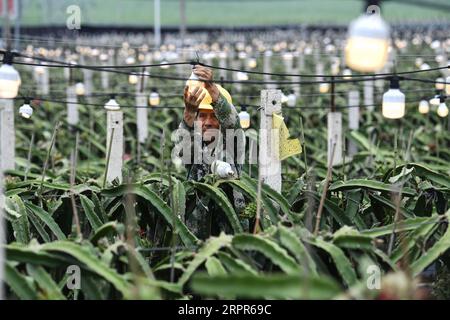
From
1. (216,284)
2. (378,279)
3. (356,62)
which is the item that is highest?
(356,62)

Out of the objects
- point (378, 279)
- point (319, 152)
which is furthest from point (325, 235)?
point (319, 152)

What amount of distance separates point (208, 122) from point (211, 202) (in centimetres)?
59

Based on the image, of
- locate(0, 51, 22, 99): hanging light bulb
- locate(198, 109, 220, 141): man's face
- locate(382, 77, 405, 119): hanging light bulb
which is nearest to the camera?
locate(0, 51, 22, 99): hanging light bulb

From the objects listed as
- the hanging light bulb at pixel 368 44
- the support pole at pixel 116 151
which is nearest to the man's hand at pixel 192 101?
the support pole at pixel 116 151

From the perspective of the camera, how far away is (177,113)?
13.8 meters

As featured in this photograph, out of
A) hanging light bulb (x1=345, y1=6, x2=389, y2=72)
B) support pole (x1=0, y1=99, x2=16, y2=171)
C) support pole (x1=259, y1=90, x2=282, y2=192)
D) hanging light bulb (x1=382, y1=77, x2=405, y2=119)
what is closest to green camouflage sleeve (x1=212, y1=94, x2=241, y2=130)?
support pole (x1=259, y1=90, x2=282, y2=192)

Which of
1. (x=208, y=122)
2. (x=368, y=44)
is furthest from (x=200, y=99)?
(x=368, y=44)

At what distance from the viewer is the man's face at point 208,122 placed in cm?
673

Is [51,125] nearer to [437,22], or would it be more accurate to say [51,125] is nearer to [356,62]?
[356,62]

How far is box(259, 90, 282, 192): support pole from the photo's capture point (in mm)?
6742

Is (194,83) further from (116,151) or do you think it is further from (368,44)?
(368,44)

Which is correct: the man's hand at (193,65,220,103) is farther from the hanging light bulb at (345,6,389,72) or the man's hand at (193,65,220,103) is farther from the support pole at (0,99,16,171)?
the support pole at (0,99,16,171)

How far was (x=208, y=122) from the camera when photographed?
6.75m

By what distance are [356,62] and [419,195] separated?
2.96 meters
